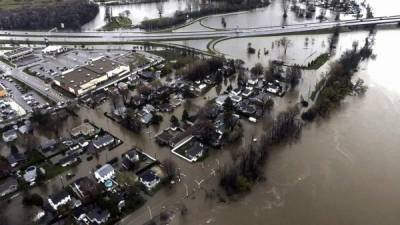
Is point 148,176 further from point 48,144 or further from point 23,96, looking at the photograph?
point 23,96

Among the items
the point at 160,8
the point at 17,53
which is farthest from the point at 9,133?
the point at 160,8

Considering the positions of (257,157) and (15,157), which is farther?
(15,157)

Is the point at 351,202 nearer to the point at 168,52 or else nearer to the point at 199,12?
the point at 168,52

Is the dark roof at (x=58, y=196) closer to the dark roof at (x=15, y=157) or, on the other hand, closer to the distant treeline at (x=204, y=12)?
the dark roof at (x=15, y=157)

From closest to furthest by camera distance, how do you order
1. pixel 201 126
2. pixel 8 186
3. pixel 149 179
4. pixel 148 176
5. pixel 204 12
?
pixel 8 186, pixel 149 179, pixel 148 176, pixel 201 126, pixel 204 12

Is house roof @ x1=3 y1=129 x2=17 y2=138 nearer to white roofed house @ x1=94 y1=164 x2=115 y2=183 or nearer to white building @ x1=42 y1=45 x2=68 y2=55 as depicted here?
white roofed house @ x1=94 y1=164 x2=115 y2=183

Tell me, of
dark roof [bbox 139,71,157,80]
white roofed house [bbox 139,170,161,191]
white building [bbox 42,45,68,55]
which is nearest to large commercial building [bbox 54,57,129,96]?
dark roof [bbox 139,71,157,80]

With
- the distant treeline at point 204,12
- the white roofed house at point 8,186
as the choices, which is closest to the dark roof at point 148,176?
the white roofed house at point 8,186
